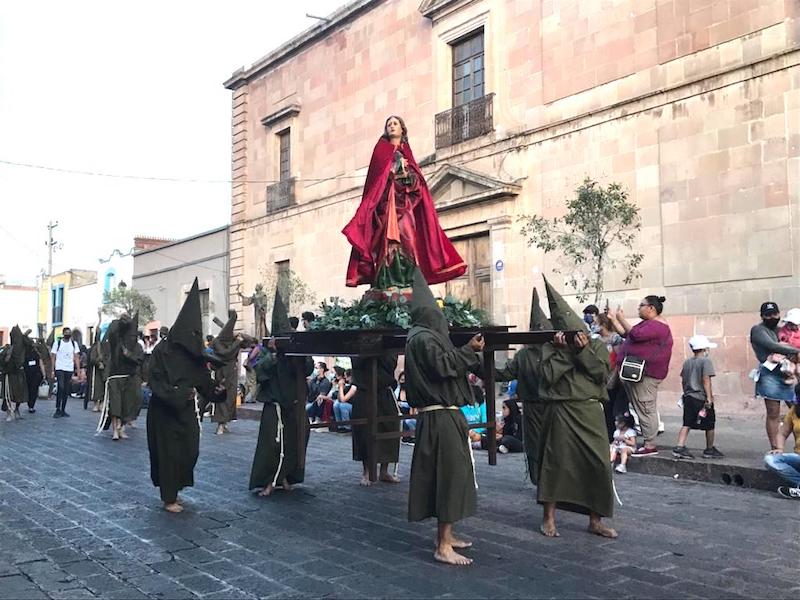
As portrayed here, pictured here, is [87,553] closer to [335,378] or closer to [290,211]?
[335,378]

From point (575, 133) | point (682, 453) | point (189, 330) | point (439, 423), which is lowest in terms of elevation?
point (682, 453)

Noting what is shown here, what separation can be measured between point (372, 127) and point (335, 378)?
968 centimetres

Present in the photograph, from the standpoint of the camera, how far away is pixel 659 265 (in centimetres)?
1375

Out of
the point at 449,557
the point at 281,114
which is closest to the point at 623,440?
the point at 449,557

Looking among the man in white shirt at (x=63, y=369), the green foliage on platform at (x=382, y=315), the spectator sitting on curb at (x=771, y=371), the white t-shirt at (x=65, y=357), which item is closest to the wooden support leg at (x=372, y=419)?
the green foliage on platform at (x=382, y=315)

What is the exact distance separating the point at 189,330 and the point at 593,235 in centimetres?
799

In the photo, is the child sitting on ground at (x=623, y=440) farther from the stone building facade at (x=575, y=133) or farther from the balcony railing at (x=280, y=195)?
the balcony railing at (x=280, y=195)

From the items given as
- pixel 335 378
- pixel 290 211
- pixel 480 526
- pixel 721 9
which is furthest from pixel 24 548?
pixel 290 211

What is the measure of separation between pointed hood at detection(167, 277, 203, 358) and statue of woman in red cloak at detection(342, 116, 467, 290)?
145 centimetres

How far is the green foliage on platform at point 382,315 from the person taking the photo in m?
6.48

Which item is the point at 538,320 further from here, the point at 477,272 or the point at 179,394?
the point at 477,272

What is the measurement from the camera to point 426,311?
5.35 m

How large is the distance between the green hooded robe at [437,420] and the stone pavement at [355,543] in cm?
38

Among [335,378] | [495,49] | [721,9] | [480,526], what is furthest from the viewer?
[495,49]
